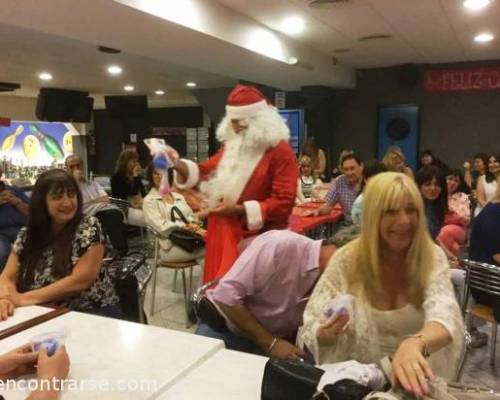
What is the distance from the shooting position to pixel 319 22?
4.54 metres

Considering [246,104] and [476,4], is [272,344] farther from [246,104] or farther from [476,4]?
[476,4]

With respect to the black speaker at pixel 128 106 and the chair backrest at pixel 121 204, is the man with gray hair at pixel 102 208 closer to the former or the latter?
the chair backrest at pixel 121 204

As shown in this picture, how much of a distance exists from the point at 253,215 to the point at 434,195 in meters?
1.58

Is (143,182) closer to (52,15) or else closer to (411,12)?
(52,15)

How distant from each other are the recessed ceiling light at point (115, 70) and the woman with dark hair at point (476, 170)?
5164 mm

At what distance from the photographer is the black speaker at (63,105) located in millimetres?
10312

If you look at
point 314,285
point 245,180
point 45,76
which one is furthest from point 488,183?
point 45,76

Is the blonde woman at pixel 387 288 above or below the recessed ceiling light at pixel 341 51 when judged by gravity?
below

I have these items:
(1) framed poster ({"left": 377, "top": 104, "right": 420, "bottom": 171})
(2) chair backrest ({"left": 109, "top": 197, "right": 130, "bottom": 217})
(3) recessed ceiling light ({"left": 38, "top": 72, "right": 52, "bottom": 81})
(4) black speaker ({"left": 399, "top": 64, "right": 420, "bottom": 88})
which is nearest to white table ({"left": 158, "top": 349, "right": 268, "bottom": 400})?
(2) chair backrest ({"left": 109, "top": 197, "right": 130, "bottom": 217})

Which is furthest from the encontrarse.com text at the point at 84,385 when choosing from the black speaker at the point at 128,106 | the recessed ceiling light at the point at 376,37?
the black speaker at the point at 128,106

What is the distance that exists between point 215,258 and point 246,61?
3.11 meters

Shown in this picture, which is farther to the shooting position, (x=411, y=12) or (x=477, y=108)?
(x=477, y=108)

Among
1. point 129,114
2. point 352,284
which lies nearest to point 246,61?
point 352,284

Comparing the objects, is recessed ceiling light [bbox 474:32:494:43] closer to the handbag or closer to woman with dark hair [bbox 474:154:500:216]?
woman with dark hair [bbox 474:154:500:216]
